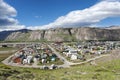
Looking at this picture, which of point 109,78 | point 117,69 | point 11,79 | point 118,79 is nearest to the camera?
point 11,79

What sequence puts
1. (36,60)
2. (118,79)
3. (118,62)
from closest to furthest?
(118,79), (118,62), (36,60)

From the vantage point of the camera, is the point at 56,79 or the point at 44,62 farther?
the point at 44,62

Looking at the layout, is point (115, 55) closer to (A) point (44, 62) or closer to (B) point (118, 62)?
(B) point (118, 62)

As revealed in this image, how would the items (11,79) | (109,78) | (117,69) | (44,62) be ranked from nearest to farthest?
(11,79) → (109,78) → (117,69) → (44,62)

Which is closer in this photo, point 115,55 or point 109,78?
point 109,78

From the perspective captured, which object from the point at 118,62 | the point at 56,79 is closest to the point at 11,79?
the point at 56,79

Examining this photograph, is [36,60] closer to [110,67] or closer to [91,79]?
[110,67]

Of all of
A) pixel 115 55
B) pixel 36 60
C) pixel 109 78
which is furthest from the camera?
pixel 36 60

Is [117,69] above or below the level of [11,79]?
below

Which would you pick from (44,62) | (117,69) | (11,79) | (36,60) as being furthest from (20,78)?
(36,60)
